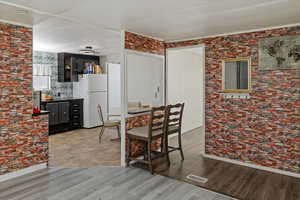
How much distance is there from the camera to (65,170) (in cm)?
364

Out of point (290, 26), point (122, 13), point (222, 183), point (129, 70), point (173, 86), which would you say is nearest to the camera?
point (122, 13)

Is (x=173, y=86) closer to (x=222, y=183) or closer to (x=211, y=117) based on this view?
(x=211, y=117)

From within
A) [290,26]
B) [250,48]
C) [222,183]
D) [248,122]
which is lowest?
[222,183]

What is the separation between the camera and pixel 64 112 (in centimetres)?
652

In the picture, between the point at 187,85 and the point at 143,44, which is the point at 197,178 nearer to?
the point at 143,44

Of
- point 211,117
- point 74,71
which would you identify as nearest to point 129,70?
point 211,117

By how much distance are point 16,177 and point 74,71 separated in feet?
13.9

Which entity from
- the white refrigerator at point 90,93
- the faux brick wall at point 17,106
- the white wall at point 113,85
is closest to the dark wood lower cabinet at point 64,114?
the white refrigerator at point 90,93

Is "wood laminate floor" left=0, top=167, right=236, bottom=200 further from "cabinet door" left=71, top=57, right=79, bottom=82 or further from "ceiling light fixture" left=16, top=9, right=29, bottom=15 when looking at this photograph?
"cabinet door" left=71, top=57, right=79, bottom=82

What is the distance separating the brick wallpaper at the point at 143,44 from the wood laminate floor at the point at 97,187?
2.19 meters

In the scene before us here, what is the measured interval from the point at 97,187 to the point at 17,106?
1729 millimetres

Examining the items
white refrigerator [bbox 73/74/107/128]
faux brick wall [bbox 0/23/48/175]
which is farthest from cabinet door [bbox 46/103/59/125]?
faux brick wall [bbox 0/23/48/175]

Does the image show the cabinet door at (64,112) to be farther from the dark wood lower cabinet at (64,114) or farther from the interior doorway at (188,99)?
the interior doorway at (188,99)

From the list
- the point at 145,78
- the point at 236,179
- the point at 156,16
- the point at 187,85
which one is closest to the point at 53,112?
the point at 145,78
